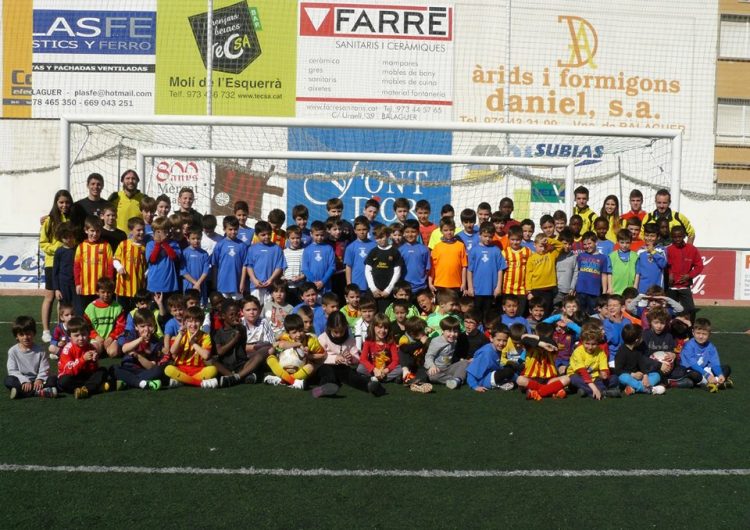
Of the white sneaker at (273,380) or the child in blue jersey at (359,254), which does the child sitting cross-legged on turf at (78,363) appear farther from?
the child in blue jersey at (359,254)

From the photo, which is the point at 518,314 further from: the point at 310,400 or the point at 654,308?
the point at 310,400

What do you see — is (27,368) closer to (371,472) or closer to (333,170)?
(371,472)

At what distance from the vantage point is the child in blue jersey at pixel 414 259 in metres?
8.95

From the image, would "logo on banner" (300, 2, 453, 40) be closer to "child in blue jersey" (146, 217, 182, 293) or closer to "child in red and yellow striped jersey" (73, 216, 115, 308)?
"child in blue jersey" (146, 217, 182, 293)

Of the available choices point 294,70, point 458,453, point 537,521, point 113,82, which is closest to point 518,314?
point 458,453

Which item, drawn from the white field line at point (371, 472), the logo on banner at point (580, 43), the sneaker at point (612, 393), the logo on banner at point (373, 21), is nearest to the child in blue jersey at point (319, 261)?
the sneaker at point (612, 393)

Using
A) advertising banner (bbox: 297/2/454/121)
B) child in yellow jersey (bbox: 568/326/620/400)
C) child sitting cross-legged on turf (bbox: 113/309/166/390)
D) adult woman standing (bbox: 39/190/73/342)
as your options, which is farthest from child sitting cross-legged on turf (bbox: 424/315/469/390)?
advertising banner (bbox: 297/2/454/121)

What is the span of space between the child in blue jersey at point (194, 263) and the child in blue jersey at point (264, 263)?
43cm

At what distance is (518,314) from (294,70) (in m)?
12.5

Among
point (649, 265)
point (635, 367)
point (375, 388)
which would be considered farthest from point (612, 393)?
point (649, 265)

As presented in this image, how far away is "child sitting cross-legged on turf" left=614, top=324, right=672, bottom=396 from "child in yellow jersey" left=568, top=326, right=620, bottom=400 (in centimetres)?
17

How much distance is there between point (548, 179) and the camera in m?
15.9

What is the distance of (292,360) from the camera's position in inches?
292

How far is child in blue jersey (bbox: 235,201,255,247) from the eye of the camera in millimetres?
9406
